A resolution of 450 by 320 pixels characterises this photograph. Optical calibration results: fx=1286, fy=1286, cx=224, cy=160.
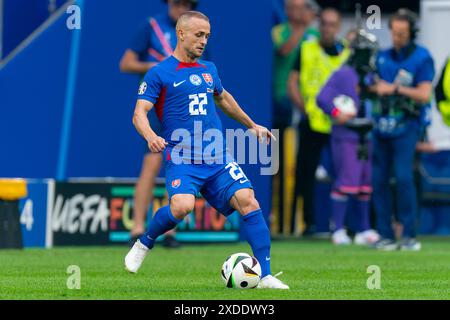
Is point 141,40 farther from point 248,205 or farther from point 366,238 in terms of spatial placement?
point 248,205

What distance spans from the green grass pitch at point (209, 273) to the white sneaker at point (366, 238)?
1.84 ft

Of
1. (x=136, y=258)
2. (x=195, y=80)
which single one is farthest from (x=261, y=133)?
(x=136, y=258)

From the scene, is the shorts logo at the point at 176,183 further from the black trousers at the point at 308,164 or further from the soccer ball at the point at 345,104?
the black trousers at the point at 308,164

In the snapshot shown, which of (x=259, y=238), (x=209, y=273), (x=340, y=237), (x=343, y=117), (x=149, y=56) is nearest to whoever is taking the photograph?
(x=259, y=238)

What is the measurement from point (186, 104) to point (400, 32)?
203 inches

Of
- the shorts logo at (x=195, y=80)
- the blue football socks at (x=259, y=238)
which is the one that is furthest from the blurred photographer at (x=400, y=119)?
the blue football socks at (x=259, y=238)

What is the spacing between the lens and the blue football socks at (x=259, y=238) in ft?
28.8

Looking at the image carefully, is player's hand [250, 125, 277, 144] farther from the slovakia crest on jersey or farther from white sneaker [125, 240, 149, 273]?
white sneaker [125, 240, 149, 273]

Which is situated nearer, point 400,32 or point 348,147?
point 400,32

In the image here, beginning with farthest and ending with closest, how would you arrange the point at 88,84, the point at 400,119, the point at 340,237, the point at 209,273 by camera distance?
the point at 340,237 → the point at 88,84 → the point at 400,119 → the point at 209,273

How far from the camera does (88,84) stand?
576 inches

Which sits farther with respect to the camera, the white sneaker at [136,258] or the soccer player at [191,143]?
the white sneaker at [136,258]

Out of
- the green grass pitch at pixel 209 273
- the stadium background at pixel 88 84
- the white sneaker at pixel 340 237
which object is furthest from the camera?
the white sneaker at pixel 340 237
